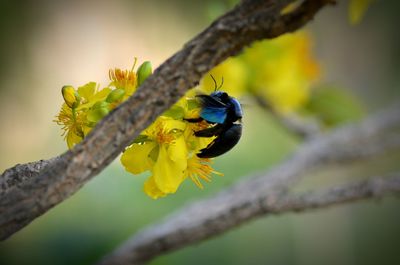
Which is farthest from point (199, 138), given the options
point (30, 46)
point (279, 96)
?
point (30, 46)

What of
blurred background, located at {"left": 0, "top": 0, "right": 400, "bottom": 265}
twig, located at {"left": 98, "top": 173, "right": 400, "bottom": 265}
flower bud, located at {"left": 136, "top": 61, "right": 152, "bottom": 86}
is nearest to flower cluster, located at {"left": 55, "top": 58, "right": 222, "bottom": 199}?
flower bud, located at {"left": 136, "top": 61, "right": 152, "bottom": 86}

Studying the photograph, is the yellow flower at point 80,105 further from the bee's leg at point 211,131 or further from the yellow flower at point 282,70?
the yellow flower at point 282,70

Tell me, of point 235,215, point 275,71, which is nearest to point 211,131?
point 235,215

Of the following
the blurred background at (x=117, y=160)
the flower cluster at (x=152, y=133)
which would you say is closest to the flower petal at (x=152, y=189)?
the flower cluster at (x=152, y=133)

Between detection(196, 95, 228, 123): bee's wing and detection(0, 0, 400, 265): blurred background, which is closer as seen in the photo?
detection(196, 95, 228, 123): bee's wing

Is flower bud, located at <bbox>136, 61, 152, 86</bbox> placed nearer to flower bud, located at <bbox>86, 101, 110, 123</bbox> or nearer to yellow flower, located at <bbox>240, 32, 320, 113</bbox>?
flower bud, located at <bbox>86, 101, 110, 123</bbox>

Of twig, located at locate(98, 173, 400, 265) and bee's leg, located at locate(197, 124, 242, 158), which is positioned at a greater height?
twig, located at locate(98, 173, 400, 265)

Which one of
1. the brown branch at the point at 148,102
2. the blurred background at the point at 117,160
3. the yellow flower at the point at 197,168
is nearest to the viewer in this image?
the brown branch at the point at 148,102

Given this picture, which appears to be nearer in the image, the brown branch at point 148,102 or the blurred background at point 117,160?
the brown branch at point 148,102

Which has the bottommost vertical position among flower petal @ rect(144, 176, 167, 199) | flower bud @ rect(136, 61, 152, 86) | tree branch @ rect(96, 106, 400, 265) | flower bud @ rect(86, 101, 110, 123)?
flower petal @ rect(144, 176, 167, 199)
